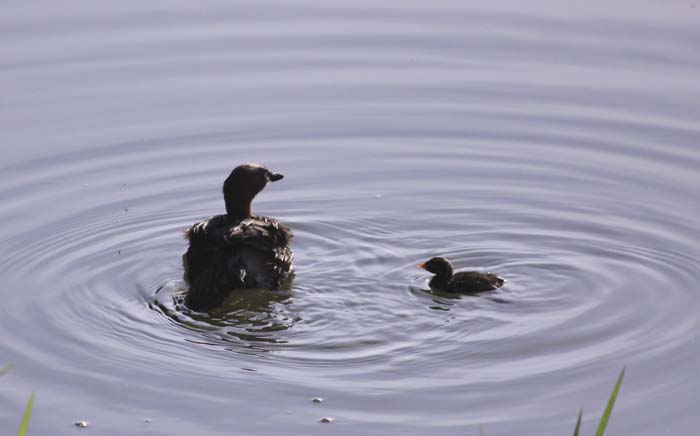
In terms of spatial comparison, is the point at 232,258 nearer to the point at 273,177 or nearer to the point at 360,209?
the point at 273,177

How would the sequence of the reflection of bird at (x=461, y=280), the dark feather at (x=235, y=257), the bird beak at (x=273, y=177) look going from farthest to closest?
the bird beak at (x=273, y=177), the dark feather at (x=235, y=257), the reflection of bird at (x=461, y=280)

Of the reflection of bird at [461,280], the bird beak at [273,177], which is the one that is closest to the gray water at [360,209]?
the reflection of bird at [461,280]

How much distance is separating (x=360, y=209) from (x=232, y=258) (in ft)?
5.81

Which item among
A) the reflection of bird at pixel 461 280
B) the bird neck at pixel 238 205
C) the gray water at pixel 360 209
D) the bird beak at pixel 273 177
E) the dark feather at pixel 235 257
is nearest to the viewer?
the gray water at pixel 360 209

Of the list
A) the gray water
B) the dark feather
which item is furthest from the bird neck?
the gray water

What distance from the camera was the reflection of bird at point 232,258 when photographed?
9.31 meters

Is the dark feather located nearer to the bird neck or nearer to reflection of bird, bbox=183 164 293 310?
reflection of bird, bbox=183 164 293 310

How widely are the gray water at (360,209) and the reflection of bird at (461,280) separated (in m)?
0.10

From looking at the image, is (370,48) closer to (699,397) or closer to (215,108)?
(215,108)

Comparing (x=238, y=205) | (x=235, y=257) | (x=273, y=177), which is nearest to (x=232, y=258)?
(x=235, y=257)

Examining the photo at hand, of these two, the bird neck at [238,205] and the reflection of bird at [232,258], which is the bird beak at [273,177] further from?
the reflection of bird at [232,258]

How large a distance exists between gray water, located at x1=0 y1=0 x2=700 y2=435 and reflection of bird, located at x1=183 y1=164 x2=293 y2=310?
6.4 inches

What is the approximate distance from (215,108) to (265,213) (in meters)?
2.31

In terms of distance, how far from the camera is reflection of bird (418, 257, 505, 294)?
30.4 feet
